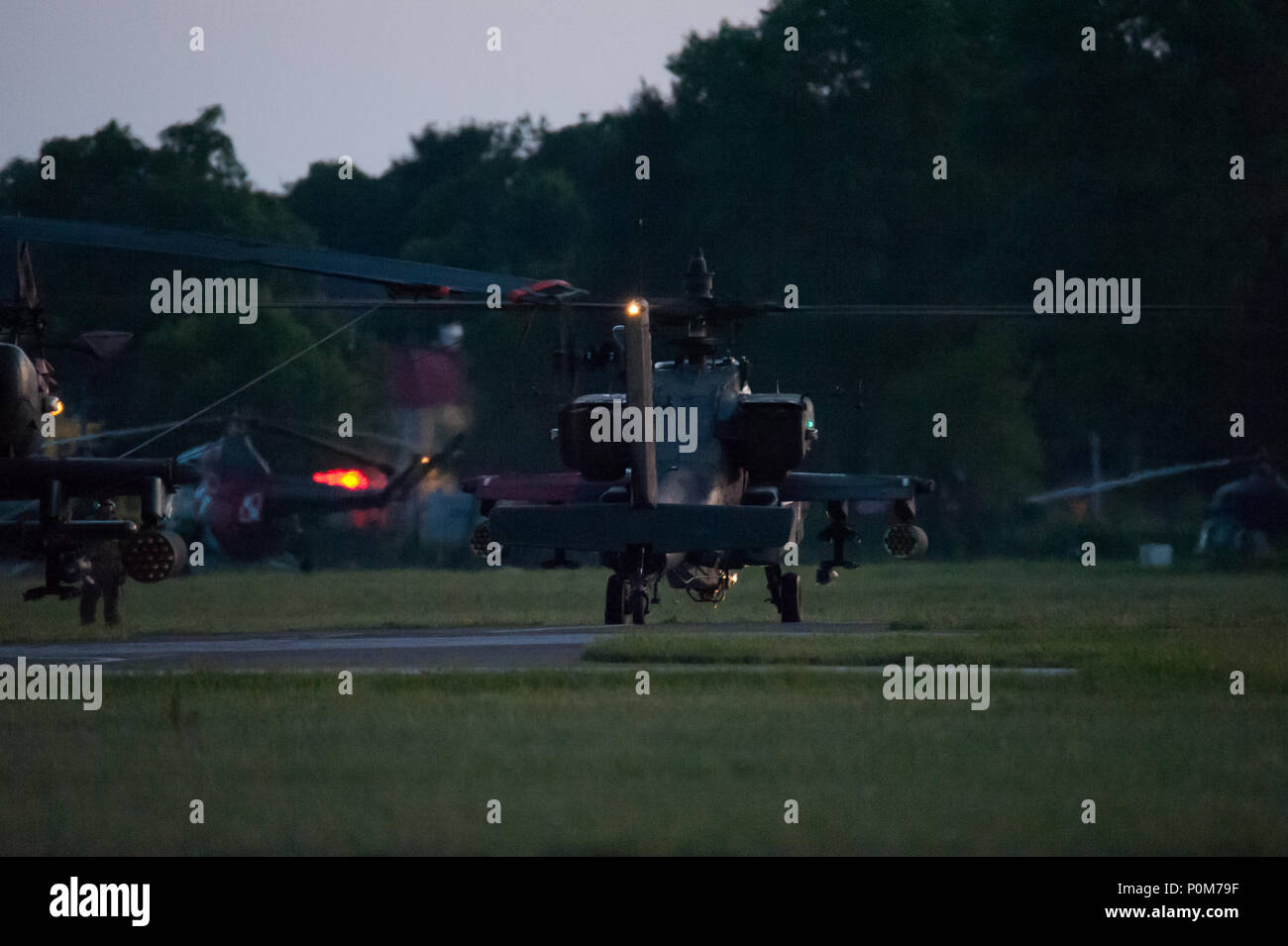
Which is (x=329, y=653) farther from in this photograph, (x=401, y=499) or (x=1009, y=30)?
(x=1009, y=30)

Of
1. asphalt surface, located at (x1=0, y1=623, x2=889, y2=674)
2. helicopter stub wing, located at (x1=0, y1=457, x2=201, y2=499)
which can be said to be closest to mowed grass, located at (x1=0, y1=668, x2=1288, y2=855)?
asphalt surface, located at (x1=0, y1=623, x2=889, y2=674)

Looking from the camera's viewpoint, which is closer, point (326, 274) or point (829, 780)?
point (829, 780)

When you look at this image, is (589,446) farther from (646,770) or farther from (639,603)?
(646,770)

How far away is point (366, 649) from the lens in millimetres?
21297

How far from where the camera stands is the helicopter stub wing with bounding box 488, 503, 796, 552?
65.4ft

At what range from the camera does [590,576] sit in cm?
4250

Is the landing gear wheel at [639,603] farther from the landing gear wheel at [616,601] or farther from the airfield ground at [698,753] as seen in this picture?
the landing gear wheel at [616,601]

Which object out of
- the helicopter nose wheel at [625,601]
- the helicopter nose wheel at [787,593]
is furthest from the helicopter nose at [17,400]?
the helicopter nose wheel at [787,593]

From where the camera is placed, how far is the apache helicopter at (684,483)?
65.8 feet

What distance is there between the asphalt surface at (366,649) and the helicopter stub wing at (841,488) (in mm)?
1799

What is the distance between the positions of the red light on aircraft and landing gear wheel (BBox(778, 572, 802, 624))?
15.1 m

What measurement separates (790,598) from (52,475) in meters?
9.38
